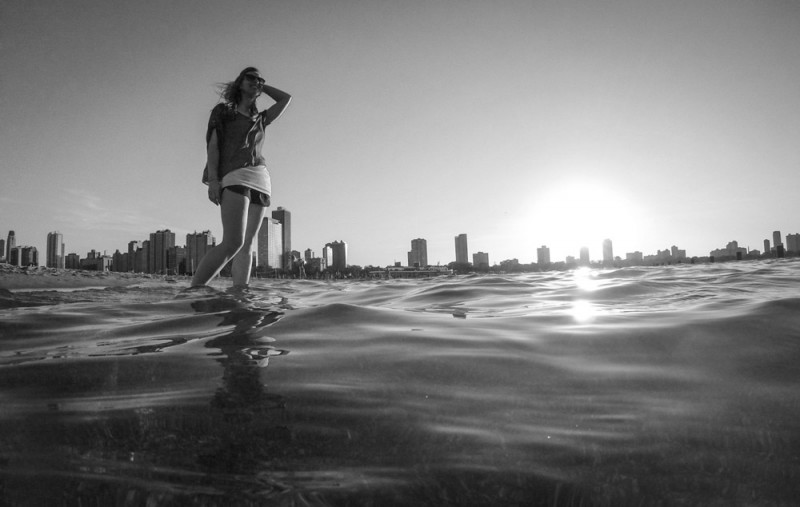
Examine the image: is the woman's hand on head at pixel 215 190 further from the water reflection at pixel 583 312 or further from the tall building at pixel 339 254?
the tall building at pixel 339 254

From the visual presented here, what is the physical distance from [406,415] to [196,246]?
28.6 metres

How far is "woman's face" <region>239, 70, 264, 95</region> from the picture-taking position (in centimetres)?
424

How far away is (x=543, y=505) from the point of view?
0.89m

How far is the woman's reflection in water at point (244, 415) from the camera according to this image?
3.20ft

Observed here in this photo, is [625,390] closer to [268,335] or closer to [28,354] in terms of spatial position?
[268,335]

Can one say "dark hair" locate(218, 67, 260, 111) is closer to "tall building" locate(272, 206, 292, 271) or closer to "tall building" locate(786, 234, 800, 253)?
"tall building" locate(272, 206, 292, 271)

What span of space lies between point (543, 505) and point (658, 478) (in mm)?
294

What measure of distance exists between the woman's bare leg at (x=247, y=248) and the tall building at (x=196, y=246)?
21.5 meters

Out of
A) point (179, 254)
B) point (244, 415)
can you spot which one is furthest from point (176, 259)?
point (244, 415)

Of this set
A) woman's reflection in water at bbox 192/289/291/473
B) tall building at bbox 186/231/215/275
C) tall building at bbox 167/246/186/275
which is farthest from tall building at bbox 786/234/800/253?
woman's reflection in water at bbox 192/289/291/473

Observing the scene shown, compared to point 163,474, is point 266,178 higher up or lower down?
higher up

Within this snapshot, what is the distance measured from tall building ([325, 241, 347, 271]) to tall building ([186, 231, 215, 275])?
893cm

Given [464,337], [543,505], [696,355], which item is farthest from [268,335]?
[696,355]

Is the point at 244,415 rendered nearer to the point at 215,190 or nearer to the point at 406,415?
the point at 406,415
